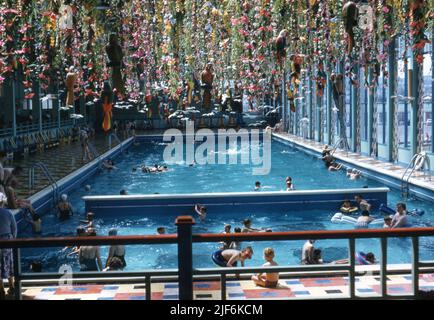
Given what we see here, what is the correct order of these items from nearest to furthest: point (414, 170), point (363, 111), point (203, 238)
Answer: point (203, 238) < point (414, 170) < point (363, 111)

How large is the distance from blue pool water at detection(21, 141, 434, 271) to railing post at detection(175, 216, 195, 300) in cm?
207

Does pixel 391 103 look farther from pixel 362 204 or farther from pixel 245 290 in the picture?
pixel 245 290

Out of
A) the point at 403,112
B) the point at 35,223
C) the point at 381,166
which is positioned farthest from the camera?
the point at 403,112

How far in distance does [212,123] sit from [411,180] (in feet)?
88.5

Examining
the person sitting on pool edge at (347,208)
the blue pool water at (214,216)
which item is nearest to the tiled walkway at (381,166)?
the blue pool water at (214,216)

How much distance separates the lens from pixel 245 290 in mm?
5168

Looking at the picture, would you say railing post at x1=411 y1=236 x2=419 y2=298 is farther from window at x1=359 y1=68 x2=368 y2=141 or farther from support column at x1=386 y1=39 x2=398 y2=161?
window at x1=359 y1=68 x2=368 y2=141

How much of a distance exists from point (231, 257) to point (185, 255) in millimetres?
4101

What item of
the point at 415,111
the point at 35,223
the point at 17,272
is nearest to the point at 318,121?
the point at 415,111

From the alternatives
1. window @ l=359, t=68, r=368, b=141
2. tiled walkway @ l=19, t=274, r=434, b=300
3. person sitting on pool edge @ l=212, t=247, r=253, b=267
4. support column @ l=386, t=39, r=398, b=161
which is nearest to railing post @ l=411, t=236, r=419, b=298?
tiled walkway @ l=19, t=274, r=434, b=300

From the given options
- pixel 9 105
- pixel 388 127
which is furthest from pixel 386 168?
pixel 9 105

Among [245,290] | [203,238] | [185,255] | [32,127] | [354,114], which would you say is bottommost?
[245,290]

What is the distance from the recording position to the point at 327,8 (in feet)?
17.3
